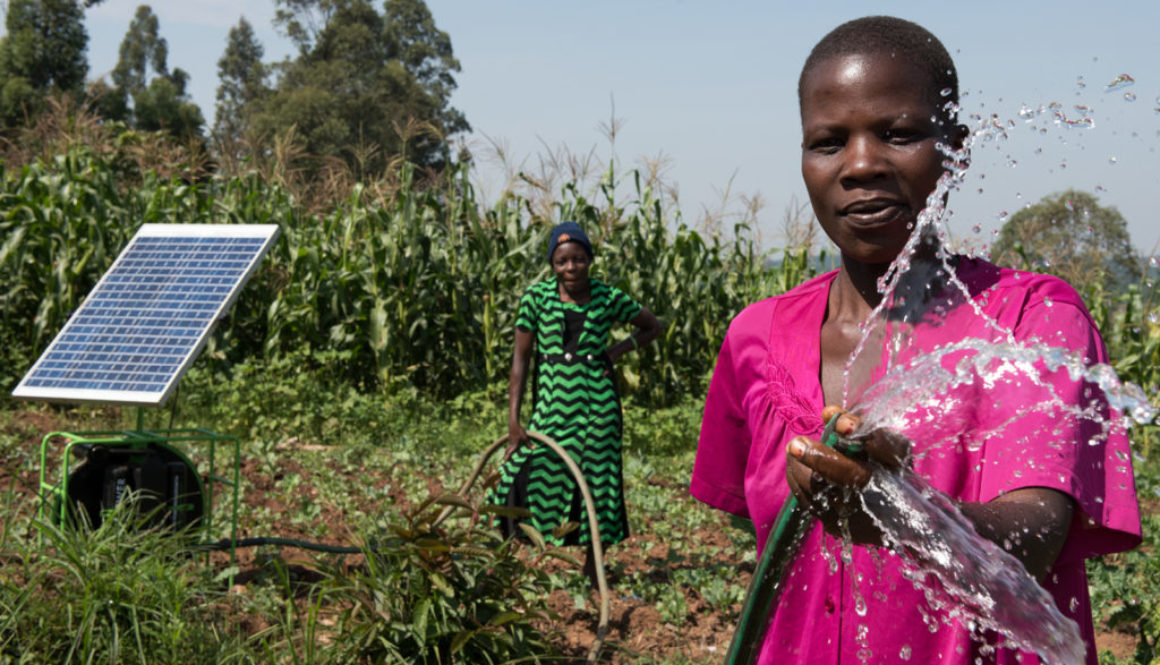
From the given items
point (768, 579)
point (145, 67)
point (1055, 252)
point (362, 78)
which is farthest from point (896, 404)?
point (145, 67)

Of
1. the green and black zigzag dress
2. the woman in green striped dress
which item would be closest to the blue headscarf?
the woman in green striped dress

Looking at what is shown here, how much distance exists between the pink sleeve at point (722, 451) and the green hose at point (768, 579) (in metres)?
0.31

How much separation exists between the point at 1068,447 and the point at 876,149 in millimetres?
459

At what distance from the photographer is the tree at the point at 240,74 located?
49.1 metres

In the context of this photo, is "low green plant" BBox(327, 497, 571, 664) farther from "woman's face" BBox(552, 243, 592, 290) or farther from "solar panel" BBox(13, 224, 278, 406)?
"woman's face" BBox(552, 243, 592, 290)

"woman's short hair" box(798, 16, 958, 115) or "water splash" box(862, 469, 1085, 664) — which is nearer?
"water splash" box(862, 469, 1085, 664)

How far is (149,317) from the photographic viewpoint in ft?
13.8

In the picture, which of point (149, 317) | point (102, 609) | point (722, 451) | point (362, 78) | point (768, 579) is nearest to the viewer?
point (768, 579)

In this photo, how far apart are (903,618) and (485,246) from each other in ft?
25.5

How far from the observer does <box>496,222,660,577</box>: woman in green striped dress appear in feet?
15.4

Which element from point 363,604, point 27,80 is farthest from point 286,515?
point 27,80

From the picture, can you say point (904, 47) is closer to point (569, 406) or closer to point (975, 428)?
point (975, 428)

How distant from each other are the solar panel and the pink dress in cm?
284

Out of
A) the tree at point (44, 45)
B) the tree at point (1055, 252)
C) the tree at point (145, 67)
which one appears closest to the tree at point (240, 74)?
the tree at point (145, 67)
